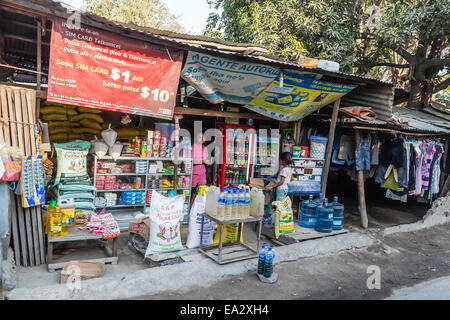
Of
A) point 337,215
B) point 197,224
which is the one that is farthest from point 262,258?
point 337,215

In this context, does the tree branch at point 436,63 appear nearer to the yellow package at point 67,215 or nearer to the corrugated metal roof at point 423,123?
the corrugated metal roof at point 423,123

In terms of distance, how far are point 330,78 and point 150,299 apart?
20.7 feet

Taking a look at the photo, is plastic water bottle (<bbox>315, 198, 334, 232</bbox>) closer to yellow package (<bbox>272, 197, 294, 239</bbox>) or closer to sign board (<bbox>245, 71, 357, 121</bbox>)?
yellow package (<bbox>272, 197, 294, 239</bbox>)

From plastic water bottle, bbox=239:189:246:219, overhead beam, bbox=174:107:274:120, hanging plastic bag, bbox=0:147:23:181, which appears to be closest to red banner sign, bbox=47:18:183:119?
overhead beam, bbox=174:107:274:120

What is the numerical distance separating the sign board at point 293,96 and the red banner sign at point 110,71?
217 centimetres

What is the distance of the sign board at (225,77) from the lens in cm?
611

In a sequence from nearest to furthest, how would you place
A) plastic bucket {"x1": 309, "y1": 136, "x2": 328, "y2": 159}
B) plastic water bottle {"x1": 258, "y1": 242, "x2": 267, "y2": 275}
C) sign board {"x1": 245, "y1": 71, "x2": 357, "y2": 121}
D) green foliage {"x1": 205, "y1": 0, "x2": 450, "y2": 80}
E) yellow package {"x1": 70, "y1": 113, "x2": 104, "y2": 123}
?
plastic water bottle {"x1": 258, "y1": 242, "x2": 267, "y2": 275} → sign board {"x1": 245, "y1": 71, "x2": 357, "y2": 121} → yellow package {"x1": 70, "y1": 113, "x2": 104, "y2": 123} → plastic bucket {"x1": 309, "y1": 136, "x2": 328, "y2": 159} → green foliage {"x1": 205, "y1": 0, "x2": 450, "y2": 80}

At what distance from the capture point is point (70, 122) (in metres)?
7.62

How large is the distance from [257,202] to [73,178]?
3.38 meters

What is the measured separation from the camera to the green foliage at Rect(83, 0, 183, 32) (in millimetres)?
22766

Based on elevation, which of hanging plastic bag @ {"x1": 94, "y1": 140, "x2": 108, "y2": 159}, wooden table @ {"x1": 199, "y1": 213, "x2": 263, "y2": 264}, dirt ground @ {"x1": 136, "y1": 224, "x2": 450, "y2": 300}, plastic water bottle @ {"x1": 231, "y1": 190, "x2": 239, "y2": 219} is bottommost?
dirt ground @ {"x1": 136, "y1": 224, "x2": 450, "y2": 300}

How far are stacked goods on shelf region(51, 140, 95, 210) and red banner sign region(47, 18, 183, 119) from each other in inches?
52.8

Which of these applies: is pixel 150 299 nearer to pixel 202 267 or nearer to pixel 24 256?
pixel 202 267
